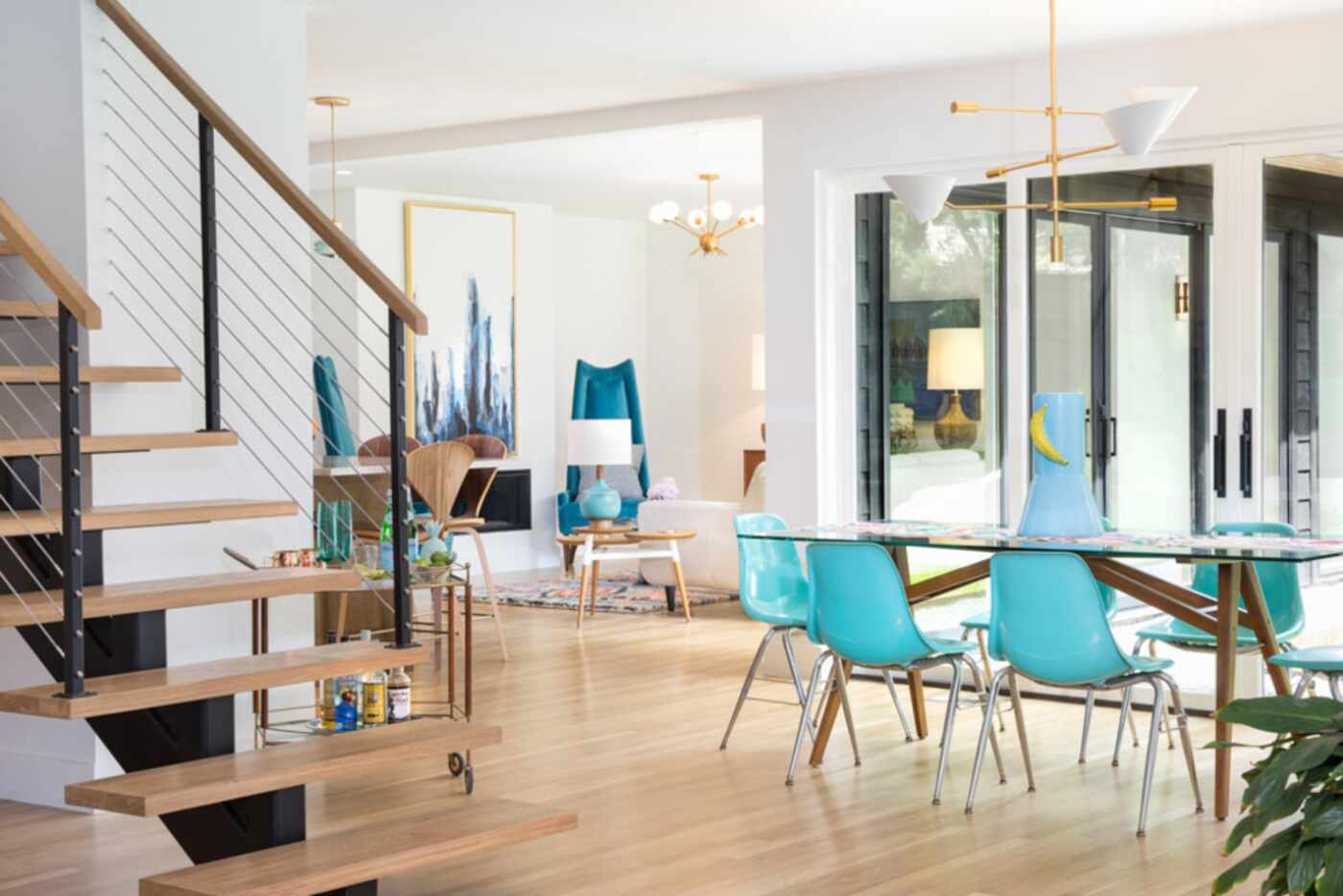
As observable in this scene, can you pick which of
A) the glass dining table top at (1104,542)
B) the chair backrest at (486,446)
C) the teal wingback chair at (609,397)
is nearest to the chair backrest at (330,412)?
the chair backrest at (486,446)

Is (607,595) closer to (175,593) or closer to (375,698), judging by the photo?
(375,698)

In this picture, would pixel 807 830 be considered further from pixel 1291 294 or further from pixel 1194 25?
pixel 1194 25

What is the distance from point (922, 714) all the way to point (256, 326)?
8.99 feet

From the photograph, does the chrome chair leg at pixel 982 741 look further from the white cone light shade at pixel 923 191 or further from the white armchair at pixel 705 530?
the white armchair at pixel 705 530

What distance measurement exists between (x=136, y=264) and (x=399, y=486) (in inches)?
70.2

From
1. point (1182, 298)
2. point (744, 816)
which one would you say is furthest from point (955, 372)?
point (744, 816)

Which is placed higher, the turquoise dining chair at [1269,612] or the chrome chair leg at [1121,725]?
the turquoise dining chair at [1269,612]

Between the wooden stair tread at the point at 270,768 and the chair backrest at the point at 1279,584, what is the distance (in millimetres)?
2912

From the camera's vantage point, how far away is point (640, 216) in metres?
13.4

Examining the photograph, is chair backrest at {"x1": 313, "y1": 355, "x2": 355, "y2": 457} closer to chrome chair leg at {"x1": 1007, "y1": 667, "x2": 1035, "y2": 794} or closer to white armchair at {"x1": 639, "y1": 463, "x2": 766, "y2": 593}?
white armchair at {"x1": 639, "y1": 463, "x2": 766, "y2": 593}

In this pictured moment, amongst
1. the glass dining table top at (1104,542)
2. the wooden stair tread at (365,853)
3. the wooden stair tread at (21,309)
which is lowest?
the wooden stair tread at (365,853)

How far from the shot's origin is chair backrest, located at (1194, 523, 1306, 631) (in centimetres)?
580

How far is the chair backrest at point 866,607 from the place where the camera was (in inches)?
208

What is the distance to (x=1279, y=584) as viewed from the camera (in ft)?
19.2
